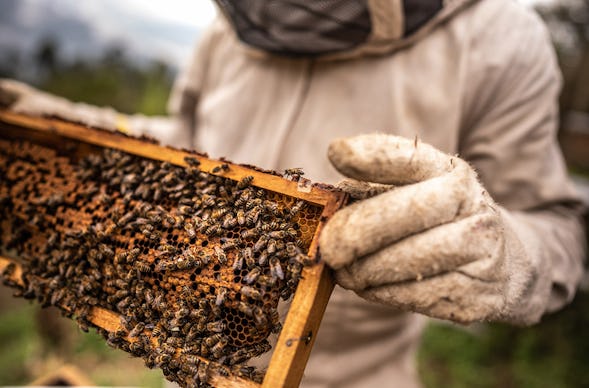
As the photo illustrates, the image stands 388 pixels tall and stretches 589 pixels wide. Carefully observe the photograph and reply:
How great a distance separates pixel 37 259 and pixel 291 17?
2.09 m

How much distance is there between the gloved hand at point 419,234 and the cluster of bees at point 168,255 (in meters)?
0.32

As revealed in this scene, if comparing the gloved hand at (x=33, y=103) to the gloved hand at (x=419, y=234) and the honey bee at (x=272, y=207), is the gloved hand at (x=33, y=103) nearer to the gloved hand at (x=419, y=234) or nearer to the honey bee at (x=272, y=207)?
the honey bee at (x=272, y=207)

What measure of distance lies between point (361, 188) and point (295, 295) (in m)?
0.52

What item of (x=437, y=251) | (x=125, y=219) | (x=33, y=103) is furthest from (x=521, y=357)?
(x=33, y=103)

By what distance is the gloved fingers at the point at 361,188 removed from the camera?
1.76m

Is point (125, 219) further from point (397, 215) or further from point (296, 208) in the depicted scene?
point (397, 215)

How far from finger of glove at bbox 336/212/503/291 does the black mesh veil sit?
1.54m

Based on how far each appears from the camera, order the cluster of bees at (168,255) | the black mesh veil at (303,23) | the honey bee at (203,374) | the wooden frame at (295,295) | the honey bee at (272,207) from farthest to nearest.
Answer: the black mesh veil at (303,23), the honey bee at (272,207), the cluster of bees at (168,255), the honey bee at (203,374), the wooden frame at (295,295)

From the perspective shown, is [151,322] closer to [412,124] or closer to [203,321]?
[203,321]

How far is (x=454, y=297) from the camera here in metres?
1.56

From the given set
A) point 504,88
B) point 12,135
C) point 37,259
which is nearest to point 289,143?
point 504,88

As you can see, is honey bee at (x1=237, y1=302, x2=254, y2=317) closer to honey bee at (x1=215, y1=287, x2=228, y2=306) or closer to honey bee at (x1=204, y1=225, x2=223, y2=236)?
honey bee at (x1=215, y1=287, x2=228, y2=306)

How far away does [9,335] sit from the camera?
7.61m

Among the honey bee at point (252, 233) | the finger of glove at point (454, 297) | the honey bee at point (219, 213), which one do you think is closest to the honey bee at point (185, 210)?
the honey bee at point (219, 213)
